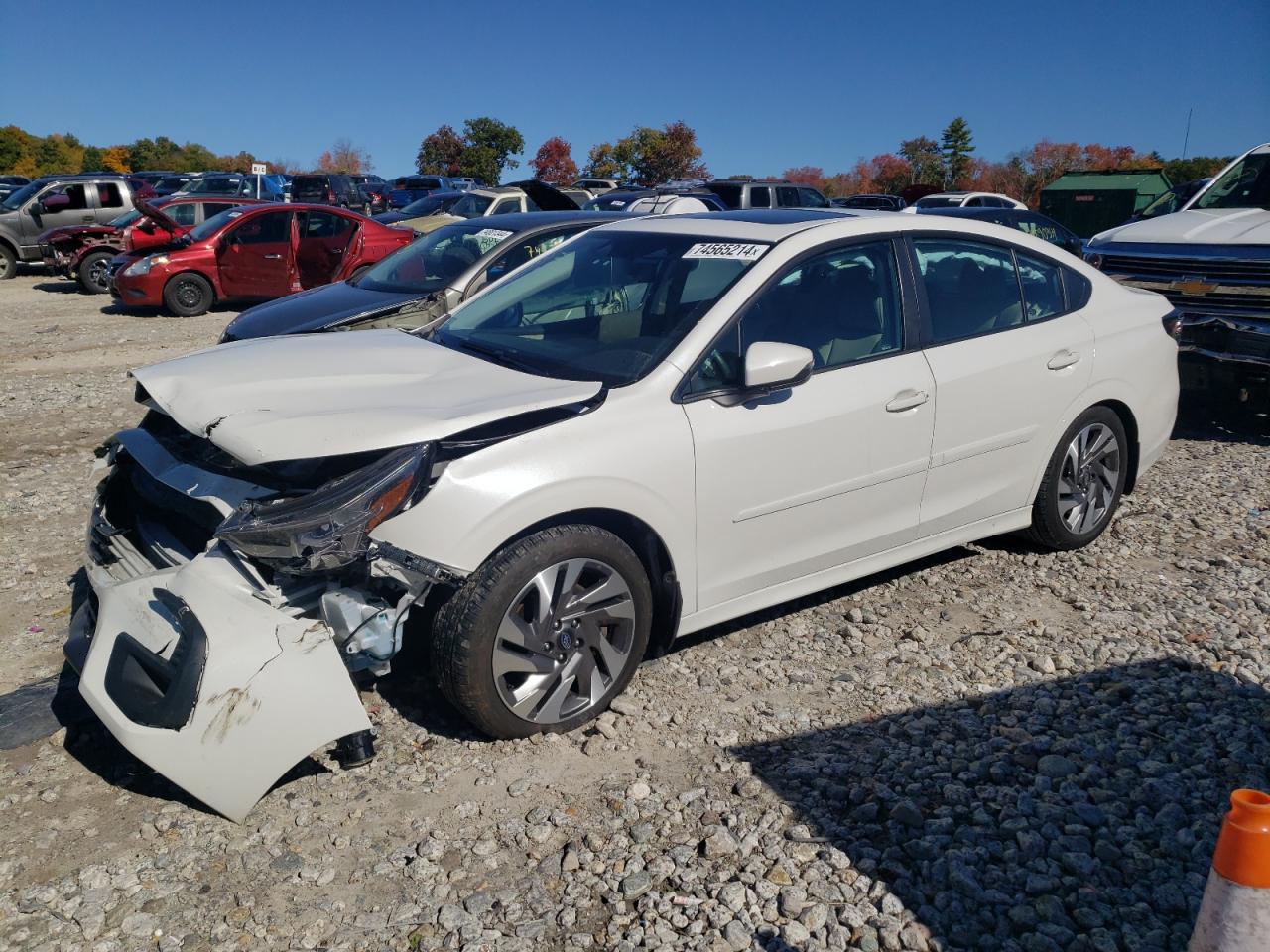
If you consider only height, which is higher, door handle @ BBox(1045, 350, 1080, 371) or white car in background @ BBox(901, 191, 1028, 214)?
white car in background @ BBox(901, 191, 1028, 214)

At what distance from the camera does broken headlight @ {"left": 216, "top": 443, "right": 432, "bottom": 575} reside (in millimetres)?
3100

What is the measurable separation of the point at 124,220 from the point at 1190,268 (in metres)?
16.4

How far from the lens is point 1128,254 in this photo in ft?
27.4

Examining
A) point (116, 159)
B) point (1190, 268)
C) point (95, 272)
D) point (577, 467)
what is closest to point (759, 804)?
point (577, 467)

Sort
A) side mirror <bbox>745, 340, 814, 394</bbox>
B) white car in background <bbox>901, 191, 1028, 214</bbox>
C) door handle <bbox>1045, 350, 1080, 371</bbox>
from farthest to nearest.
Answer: white car in background <bbox>901, 191, 1028, 214</bbox> → door handle <bbox>1045, 350, 1080, 371</bbox> → side mirror <bbox>745, 340, 814, 394</bbox>

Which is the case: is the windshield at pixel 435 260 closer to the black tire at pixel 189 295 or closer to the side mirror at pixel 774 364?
the side mirror at pixel 774 364

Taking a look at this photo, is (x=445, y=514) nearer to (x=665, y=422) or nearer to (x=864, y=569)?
(x=665, y=422)

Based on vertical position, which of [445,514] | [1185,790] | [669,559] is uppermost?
[445,514]

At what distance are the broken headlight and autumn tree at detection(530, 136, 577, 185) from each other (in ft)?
190

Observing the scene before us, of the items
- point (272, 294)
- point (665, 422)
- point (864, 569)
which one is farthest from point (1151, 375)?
point (272, 294)

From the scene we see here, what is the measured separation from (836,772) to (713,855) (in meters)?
0.62

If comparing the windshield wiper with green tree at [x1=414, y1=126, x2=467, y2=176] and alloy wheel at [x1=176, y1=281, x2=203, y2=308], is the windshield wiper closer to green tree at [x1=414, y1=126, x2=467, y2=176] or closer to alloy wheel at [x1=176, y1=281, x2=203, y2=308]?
alloy wheel at [x1=176, y1=281, x2=203, y2=308]

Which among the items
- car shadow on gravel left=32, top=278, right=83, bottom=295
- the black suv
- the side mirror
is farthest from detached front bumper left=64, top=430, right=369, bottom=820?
the black suv

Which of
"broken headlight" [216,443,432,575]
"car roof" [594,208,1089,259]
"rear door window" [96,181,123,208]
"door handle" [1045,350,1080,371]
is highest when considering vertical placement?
"rear door window" [96,181,123,208]
